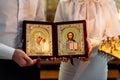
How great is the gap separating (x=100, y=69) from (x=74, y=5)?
46 cm

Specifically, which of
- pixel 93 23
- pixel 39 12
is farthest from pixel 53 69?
pixel 39 12

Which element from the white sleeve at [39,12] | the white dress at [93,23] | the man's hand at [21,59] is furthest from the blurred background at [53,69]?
the man's hand at [21,59]

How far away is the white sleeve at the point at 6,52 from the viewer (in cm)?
150

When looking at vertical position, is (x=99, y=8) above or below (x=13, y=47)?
above

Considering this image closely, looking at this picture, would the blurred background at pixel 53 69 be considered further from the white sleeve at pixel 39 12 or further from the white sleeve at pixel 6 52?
the white sleeve at pixel 6 52

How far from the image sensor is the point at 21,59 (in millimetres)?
1491

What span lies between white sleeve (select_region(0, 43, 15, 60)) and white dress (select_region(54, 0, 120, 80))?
0.65 metres

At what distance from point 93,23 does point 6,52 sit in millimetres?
724

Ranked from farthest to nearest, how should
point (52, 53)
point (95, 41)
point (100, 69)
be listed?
point (100, 69) → point (95, 41) → point (52, 53)

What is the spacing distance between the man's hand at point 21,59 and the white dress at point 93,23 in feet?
1.97

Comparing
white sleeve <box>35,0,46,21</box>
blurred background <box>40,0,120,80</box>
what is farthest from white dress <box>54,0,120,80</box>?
blurred background <box>40,0,120,80</box>

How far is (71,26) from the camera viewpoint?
180 cm

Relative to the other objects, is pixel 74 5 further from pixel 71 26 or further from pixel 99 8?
pixel 71 26

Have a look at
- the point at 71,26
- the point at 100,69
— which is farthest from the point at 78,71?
the point at 71,26
